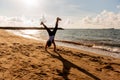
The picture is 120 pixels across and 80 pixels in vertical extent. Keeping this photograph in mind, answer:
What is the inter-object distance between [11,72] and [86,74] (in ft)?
10.2

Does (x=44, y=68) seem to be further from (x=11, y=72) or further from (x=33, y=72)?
(x=11, y=72)

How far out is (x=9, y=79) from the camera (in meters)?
6.14

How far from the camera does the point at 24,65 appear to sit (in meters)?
7.82

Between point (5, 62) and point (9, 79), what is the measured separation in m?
1.98

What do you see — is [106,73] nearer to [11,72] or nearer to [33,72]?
[33,72]

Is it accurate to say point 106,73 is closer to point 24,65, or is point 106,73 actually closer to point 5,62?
Answer: point 24,65

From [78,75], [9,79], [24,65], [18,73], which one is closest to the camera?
[9,79]

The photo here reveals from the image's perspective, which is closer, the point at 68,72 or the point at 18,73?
the point at 18,73

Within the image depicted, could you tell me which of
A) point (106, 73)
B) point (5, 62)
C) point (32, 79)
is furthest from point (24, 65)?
point (106, 73)

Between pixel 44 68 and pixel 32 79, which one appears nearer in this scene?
pixel 32 79

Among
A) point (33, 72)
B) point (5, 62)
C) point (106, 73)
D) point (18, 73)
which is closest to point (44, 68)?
point (33, 72)

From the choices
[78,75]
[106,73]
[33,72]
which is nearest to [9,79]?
[33,72]

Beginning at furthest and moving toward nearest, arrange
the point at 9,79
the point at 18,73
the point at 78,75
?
the point at 78,75
the point at 18,73
the point at 9,79

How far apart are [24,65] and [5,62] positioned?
2.94 ft
